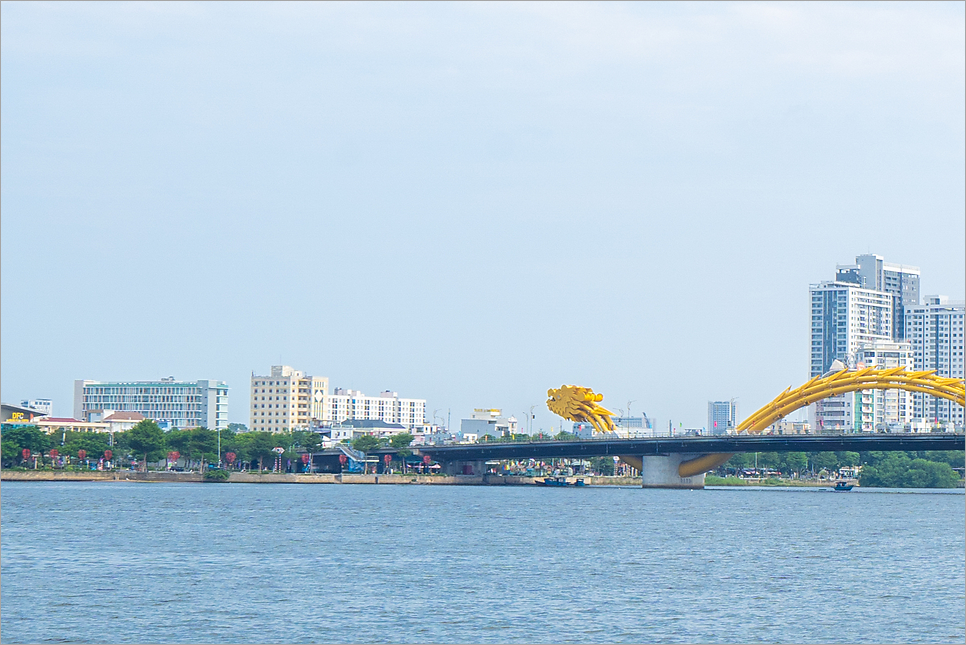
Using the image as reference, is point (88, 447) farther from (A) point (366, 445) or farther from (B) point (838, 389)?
(B) point (838, 389)

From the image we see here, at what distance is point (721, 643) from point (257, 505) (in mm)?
62337

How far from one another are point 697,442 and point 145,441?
58.2 m

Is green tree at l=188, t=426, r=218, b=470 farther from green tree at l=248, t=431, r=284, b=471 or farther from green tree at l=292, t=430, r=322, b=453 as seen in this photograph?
green tree at l=292, t=430, r=322, b=453

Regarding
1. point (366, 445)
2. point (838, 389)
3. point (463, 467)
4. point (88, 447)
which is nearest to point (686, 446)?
point (838, 389)

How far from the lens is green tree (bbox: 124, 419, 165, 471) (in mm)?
147875

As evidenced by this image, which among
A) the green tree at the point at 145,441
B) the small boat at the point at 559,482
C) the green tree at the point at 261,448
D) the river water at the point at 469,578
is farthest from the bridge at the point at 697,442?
the river water at the point at 469,578

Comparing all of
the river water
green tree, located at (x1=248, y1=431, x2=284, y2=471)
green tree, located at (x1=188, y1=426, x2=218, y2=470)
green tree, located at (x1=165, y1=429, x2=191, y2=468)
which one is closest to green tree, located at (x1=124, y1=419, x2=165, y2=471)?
green tree, located at (x1=165, y1=429, x2=191, y2=468)

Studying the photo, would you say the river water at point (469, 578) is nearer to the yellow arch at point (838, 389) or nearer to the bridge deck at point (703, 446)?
the bridge deck at point (703, 446)

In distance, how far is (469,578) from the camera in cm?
4519

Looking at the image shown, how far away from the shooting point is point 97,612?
36750 mm

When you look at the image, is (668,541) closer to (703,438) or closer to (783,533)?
(783,533)

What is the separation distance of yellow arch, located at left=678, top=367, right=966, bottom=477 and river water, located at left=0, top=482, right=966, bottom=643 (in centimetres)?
5831

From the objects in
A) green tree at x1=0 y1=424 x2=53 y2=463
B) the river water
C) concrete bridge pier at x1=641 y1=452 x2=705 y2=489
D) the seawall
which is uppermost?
green tree at x1=0 y1=424 x2=53 y2=463

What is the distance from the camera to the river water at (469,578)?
34.7 meters
